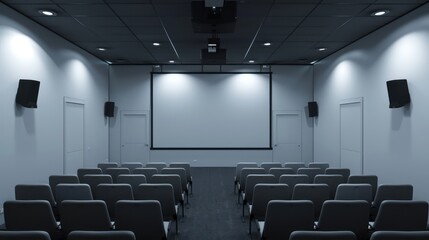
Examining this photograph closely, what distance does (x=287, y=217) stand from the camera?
3.33 meters

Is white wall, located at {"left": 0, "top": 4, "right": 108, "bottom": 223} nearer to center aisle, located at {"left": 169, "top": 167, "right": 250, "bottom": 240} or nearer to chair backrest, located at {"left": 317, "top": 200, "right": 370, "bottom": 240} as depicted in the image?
center aisle, located at {"left": 169, "top": 167, "right": 250, "bottom": 240}

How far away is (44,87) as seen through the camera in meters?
7.09

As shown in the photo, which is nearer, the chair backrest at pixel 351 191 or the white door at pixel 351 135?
the chair backrest at pixel 351 191

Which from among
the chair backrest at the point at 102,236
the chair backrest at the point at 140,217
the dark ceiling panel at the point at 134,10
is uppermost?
the dark ceiling panel at the point at 134,10

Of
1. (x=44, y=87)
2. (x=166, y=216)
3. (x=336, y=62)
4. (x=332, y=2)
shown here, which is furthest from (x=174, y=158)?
(x=332, y=2)

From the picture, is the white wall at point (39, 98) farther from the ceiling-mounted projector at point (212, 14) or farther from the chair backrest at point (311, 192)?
the chair backrest at point (311, 192)

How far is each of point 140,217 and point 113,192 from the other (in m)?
1.08

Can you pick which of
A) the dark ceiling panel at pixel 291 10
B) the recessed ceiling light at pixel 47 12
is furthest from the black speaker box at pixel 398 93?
the recessed ceiling light at pixel 47 12

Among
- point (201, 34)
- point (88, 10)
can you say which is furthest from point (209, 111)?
point (88, 10)

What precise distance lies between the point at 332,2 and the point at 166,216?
177 inches

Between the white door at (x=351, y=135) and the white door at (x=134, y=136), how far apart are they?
22.3 feet

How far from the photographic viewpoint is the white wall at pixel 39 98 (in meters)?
5.62

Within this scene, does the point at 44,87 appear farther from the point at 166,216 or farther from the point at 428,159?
the point at 428,159

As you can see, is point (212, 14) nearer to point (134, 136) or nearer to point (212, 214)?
point (212, 214)
